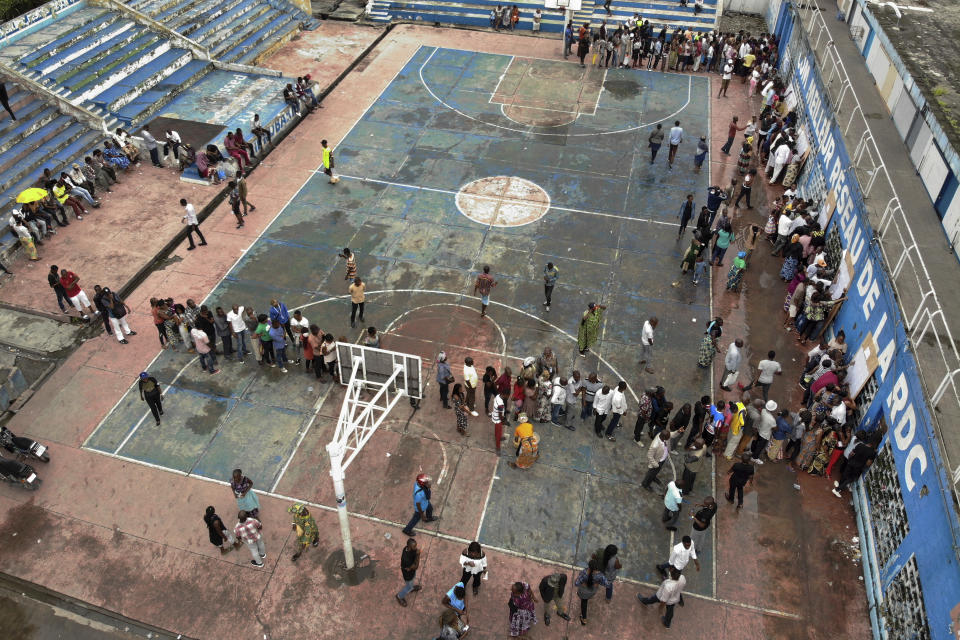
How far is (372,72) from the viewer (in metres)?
30.7

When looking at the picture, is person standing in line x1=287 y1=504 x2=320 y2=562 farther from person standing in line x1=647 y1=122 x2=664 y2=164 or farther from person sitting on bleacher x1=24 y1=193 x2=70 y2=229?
person standing in line x1=647 y1=122 x2=664 y2=164

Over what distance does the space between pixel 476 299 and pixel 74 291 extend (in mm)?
10208

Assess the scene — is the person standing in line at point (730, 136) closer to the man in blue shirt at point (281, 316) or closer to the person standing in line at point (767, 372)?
the person standing in line at point (767, 372)

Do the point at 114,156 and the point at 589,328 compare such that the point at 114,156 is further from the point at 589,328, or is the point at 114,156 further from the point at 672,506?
the point at 672,506

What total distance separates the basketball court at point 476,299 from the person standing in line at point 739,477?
57 cm

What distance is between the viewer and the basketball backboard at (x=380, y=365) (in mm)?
14133

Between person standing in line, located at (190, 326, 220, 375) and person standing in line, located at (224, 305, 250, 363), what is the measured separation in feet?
1.88

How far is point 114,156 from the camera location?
22844 mm

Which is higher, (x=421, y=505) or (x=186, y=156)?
(x=186, y=156)

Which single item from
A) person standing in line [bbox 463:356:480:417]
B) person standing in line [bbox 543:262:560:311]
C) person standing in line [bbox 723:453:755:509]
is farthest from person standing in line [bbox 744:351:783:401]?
person standing in line [bbox 463:356:480:417]

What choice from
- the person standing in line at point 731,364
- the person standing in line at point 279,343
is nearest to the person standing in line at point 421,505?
the person standing in line at point 279,343

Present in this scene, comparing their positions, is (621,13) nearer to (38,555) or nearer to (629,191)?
(629,191)

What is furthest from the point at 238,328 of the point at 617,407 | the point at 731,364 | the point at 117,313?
the point at 731,364

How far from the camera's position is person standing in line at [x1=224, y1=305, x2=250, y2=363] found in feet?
51.5
